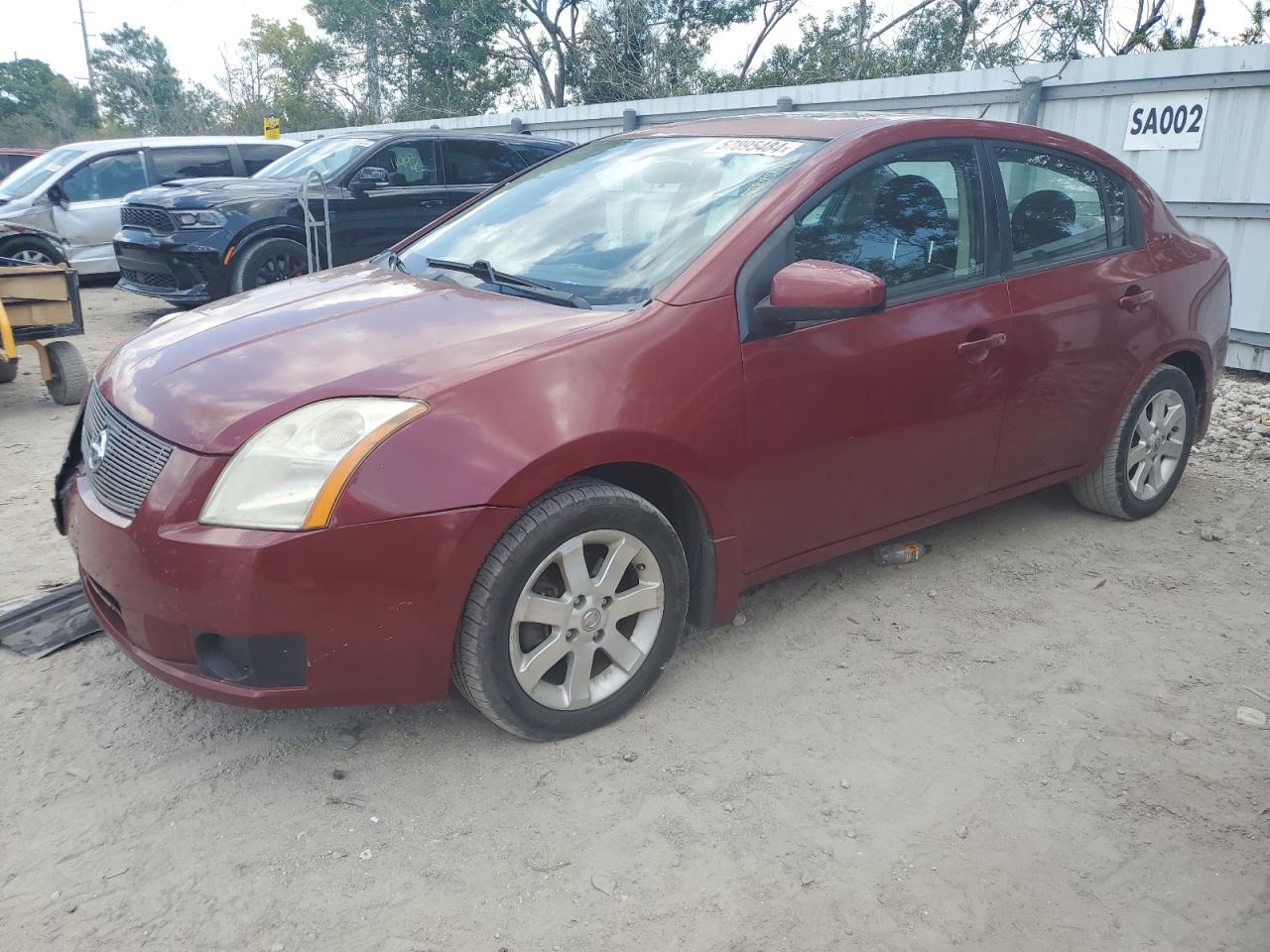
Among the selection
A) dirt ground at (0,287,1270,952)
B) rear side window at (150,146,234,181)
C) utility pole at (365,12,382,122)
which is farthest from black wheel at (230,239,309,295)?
utility pole at (365,12,382,122)

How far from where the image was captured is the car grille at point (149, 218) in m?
9.16

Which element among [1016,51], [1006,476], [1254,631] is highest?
[1016,51]

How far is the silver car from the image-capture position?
11.8 meters

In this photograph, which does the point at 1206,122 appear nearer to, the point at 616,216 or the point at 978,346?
the point at 978,346

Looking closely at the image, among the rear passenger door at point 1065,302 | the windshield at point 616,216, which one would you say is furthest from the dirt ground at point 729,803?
the windshield at point 616,216

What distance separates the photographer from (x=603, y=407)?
2.81 meters

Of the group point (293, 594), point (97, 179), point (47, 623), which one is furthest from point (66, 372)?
→ point (97, 179)

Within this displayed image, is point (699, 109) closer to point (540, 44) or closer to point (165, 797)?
point (165, 797)

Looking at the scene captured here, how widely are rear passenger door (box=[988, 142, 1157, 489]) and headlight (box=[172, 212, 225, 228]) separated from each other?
714 centimetres

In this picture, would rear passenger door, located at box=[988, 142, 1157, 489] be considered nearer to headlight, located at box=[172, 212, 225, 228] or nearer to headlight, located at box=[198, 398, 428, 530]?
headlight, located at box=[198, 398, 428, 530]

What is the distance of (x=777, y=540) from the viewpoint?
132 inches

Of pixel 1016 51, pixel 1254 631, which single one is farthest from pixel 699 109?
pixel 1254 631

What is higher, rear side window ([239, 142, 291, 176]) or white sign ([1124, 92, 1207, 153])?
white sign ([1124, 92, 1207, 153])

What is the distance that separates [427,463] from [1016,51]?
17640mm
